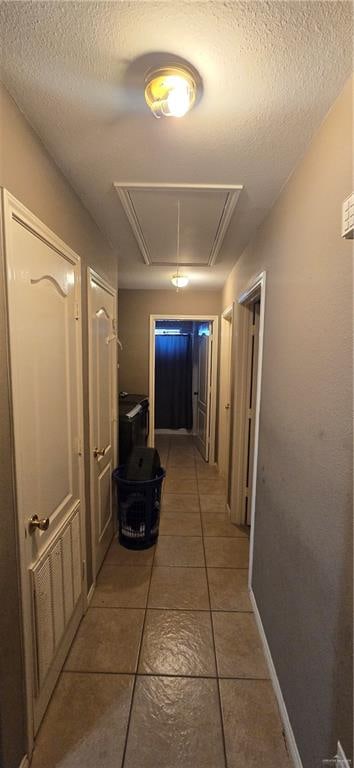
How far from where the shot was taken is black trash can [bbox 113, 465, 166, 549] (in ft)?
7.82

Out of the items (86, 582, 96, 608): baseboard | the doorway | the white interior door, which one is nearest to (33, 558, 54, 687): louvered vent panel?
(86, 582, 96, 608): baseboard

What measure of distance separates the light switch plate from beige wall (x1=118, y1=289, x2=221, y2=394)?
3219 mm

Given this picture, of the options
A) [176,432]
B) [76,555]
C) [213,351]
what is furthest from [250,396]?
[176,432]

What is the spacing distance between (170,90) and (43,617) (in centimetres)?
192

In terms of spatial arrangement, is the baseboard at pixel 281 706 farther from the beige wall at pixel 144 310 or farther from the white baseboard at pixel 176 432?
the white baseboard at pixel 176 432

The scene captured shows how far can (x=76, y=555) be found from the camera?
1.64 m

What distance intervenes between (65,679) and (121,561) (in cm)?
86

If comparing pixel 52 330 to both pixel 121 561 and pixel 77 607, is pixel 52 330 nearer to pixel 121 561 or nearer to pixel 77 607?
→ pixel 77 607

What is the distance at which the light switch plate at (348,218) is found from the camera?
859 millimetres

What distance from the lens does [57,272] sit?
1.38 metres

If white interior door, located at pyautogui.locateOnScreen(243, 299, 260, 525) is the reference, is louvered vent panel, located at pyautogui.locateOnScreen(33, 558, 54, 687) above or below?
below

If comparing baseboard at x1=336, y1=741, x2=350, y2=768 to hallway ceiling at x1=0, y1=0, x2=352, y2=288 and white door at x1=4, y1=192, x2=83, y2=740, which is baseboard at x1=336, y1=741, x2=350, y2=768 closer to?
white door at x1=4, y1=192, x2=83, y2=740

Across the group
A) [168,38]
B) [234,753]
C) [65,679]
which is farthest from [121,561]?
[168,38]

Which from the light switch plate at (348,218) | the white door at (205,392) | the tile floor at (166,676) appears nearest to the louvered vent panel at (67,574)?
the tile floor at (166,676)
